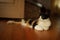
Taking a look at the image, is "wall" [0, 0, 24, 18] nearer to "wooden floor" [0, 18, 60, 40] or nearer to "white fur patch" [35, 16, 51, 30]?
"wooden floor" [0, 18, 60, 40]

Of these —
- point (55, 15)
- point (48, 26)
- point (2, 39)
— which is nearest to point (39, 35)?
point (48, 26)

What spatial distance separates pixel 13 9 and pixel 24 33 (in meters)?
0.62

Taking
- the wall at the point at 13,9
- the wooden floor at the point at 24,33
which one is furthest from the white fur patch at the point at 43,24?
the wall at the point at 13,9

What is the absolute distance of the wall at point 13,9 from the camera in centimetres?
229

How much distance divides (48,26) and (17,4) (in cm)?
Result: 62

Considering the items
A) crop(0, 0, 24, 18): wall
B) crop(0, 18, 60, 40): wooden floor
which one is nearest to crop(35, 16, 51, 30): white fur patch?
crop(0, 18, 60, 40): wooden floor

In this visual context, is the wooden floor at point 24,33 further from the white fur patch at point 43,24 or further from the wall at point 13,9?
the wall at point 13,9

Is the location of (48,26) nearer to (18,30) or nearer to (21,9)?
(18,30)

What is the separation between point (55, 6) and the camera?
280 cm

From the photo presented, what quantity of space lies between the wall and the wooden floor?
0.25 metres

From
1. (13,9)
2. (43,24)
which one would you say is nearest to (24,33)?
(43,24)

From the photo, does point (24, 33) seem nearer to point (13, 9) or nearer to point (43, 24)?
point (43, 24)

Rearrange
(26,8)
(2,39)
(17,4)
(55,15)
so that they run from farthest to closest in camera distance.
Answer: (55,15), (26,8), (17,4), (2,39)

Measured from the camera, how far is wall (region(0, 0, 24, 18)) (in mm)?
2285
